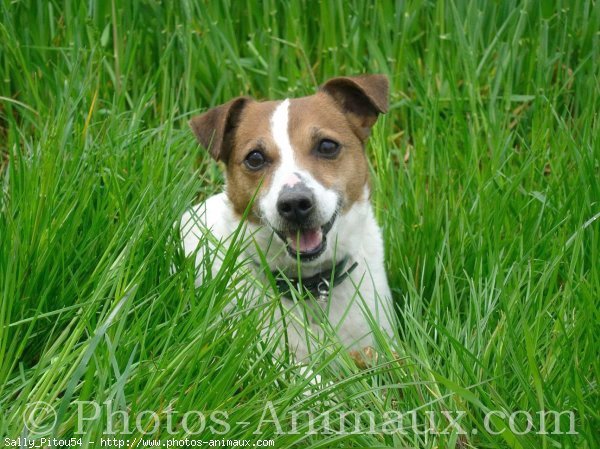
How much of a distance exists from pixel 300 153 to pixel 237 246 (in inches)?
34.5

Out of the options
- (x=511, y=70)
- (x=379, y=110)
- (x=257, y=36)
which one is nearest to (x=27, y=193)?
(x=379, y=110)

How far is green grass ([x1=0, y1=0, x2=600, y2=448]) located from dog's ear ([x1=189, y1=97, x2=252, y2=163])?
12 cm

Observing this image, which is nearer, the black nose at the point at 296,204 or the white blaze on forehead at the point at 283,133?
the black nose at the point at 296,204

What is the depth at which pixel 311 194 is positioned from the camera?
13.2 feet

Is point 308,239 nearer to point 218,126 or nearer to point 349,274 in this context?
point 349,274

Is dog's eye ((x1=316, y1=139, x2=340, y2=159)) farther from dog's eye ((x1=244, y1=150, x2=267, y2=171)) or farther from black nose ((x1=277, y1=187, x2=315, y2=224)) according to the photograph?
black nose ((x1=277, y1=187, x2=315, y2=224))

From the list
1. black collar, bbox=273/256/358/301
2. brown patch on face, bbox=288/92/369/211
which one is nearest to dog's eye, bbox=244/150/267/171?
brown patch on face, bbox=288/92/369/211

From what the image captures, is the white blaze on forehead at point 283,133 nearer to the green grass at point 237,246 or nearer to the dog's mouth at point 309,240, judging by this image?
the dog's mouth at point 309,240

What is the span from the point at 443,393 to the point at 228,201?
173 centimetres

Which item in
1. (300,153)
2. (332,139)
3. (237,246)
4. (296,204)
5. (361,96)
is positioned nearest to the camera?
(237,246)

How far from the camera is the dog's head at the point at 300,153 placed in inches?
161

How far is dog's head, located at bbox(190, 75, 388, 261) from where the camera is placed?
161 inches

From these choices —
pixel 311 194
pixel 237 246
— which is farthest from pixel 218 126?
pixel 237 246

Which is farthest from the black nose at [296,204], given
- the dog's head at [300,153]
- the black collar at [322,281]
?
the black collar at [322,281]
